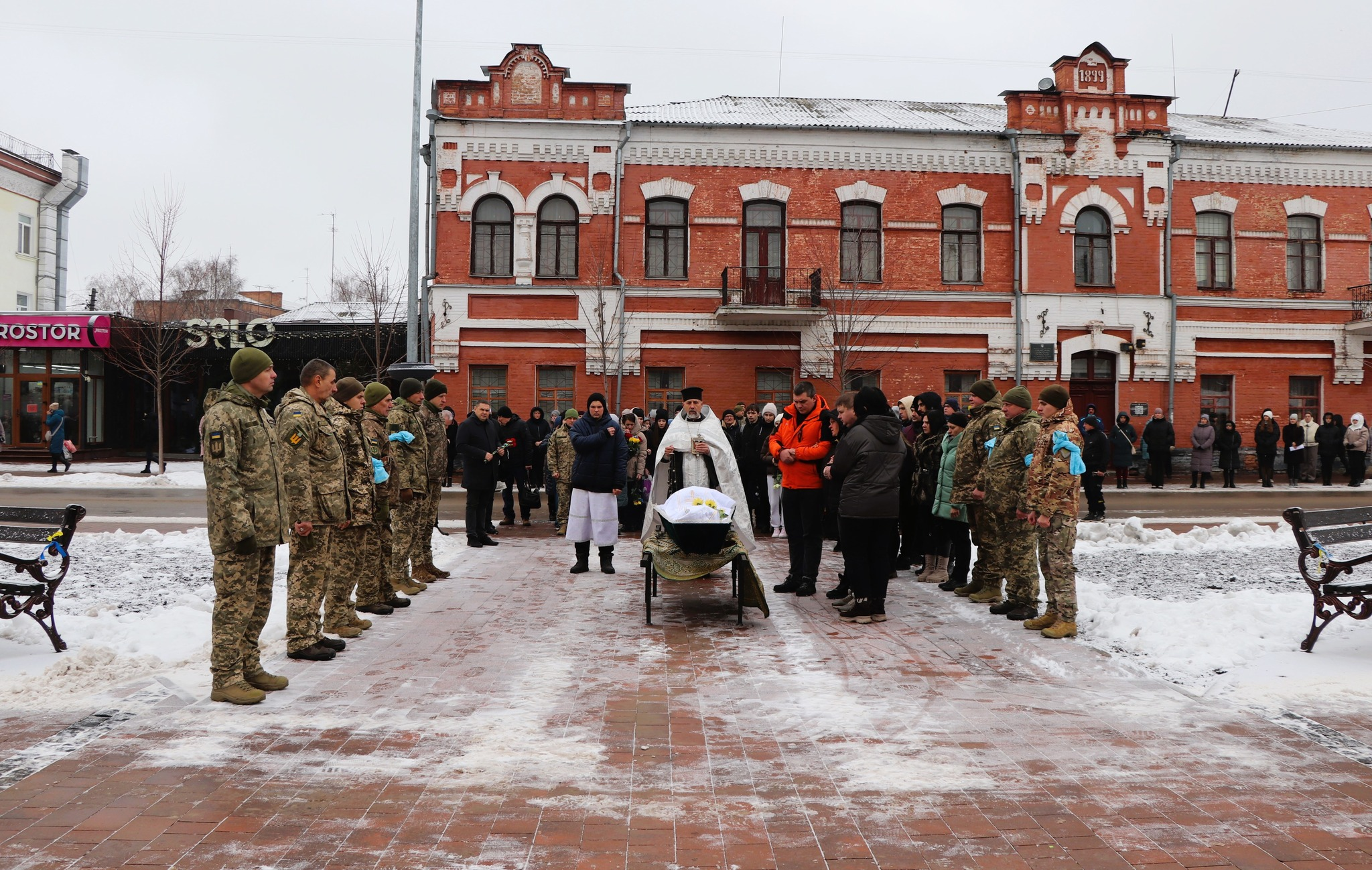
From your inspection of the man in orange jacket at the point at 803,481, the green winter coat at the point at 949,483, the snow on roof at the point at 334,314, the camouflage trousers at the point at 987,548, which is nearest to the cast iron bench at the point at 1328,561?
the camouflage trousers at the point at 987,548

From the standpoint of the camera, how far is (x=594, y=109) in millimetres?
26109

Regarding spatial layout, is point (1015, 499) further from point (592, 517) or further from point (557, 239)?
point (557, 239)

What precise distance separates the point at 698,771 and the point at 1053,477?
14.8 feet

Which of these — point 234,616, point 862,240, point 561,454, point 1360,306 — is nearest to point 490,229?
point 862,240

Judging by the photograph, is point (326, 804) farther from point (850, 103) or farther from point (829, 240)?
point (850, 103)

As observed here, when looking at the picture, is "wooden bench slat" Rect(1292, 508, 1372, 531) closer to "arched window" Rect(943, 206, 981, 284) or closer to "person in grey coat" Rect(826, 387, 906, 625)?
"person in grey coat" Rect(826, 387, 906, 625)

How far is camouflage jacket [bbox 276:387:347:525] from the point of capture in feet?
22.6

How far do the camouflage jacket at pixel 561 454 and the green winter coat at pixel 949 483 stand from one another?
6305 mm

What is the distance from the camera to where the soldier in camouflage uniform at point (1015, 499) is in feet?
28.8

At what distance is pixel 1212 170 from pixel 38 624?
28942 millimetres

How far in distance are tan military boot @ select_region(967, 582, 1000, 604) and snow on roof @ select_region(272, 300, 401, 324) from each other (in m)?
24.2

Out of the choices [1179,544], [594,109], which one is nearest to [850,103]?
[594,109]

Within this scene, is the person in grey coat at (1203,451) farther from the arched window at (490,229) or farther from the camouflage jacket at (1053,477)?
the camouflage jacket at (1053,477)

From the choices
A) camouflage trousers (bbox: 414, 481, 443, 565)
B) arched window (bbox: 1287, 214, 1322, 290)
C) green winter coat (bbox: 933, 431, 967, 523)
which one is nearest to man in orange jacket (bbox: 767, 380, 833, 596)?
green winter coat (bbox: 933, 431, 967, 523)
